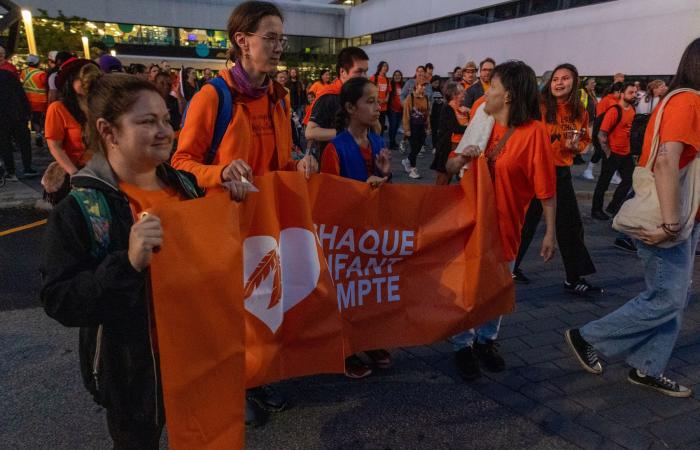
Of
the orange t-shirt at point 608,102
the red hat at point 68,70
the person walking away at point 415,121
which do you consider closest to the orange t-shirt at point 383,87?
the person walking away at point 415,121

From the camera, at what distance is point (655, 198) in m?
2.86

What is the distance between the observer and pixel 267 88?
280 centimetres

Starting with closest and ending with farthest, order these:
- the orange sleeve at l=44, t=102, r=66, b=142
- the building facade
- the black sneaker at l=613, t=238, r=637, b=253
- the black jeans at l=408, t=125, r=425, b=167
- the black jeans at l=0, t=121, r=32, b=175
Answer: the orange sleeve at l=44, t=102, r=66, b=142, the black sneaker at l=613, t=238, r=637, b=253, the black jeans at l=0, t=121, r=32, b=175, the black jeans at l=408, t=125, r=425, b=167, the building facade

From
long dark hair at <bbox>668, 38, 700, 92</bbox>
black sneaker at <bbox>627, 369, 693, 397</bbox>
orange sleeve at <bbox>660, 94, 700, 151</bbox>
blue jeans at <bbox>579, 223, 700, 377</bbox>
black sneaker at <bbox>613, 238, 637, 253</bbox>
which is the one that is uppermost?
long dark hair at <bbox>668, 38, 700, 92</bbox>

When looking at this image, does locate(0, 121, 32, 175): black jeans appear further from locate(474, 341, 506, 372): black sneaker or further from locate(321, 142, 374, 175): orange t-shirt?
locate(474, 341, 506, 372): black sneaker

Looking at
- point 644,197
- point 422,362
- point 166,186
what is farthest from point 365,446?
point 644,197

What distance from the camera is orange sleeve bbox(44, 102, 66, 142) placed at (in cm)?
457

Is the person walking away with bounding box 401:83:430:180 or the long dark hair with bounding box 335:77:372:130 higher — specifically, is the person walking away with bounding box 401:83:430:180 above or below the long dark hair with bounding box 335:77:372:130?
below

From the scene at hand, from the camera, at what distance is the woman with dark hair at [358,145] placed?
10.2ft

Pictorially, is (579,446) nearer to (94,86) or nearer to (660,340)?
(660,340)

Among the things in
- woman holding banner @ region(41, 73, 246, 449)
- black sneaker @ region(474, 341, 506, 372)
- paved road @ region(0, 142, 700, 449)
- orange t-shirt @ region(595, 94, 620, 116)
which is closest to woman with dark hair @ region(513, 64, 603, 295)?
paved road @ region(0, 142, 700, 449)

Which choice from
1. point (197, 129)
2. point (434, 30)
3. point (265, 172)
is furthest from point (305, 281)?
point (434, 30)

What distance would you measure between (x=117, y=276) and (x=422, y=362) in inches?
98.3

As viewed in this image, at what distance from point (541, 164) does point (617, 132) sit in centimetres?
535
